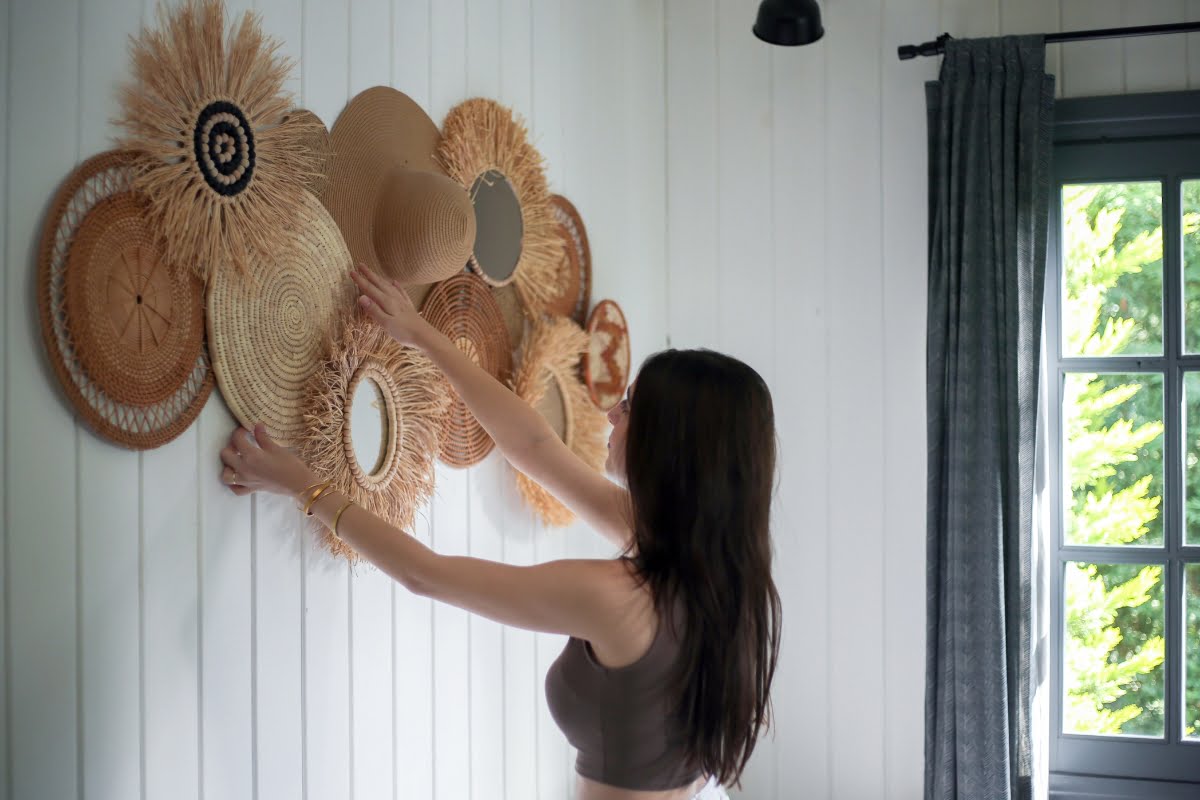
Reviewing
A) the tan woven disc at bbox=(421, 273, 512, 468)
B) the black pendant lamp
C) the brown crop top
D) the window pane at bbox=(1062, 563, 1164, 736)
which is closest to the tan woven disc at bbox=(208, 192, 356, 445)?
the tan woven disc at bbox=(421, 273, 512, 468)

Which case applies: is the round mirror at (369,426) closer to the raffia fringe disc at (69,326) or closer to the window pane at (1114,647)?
the raffia fringe disc at (69,326)

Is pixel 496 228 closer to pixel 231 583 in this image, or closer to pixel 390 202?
pixel 390 202

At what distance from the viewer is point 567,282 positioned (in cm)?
235

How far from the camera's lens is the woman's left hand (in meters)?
1.40

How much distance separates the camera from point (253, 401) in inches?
56.4

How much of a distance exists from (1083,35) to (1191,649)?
5.04ft

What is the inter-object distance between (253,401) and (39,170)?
41 cm

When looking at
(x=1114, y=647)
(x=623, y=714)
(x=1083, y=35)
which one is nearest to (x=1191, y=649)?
(x=1114, y=647)

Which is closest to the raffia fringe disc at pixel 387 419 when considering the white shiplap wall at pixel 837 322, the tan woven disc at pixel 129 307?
the tan woven disc at pixel 129 307

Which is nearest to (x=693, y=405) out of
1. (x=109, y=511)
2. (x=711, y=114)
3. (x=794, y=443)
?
(x=109, y=511)

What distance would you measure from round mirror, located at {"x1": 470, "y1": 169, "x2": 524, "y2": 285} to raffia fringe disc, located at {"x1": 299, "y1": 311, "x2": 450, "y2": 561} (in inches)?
12.1

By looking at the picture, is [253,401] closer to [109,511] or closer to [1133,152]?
[109,511]

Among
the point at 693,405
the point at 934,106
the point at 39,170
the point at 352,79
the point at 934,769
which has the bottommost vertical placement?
the point at 934,769

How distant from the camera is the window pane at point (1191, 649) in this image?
2.64 meters
